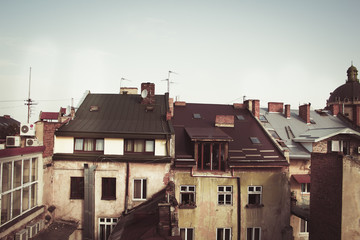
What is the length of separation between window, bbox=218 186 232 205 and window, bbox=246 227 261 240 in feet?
8.03

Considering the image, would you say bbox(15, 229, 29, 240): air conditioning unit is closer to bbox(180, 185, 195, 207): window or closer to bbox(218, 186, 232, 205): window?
bbox(180, 185, 195, 207): window

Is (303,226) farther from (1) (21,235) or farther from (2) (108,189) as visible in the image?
(1) (21,235)

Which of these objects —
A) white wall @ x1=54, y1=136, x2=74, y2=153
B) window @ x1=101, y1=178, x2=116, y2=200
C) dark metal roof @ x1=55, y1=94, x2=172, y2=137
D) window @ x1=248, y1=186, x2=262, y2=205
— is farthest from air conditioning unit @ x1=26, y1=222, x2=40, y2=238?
window @ x1=248, y1=186, x2=262, y2=205

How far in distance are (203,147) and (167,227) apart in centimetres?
723

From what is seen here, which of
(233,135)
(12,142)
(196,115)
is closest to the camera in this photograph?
(12,142)

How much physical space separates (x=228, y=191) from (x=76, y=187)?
421 inches

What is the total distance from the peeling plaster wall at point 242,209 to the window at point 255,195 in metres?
0.28

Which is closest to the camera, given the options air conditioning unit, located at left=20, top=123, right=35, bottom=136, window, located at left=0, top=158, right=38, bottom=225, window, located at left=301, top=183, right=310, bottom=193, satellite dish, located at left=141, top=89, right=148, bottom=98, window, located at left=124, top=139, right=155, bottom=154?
window, located at left=0, top=158, right=38, bottom=225

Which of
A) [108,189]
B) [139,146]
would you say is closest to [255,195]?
[139,146]

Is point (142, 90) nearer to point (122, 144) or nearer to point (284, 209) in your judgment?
point (122, 144)

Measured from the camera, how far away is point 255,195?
18328 millimetres

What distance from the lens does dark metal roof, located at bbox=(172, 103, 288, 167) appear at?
60.3ft

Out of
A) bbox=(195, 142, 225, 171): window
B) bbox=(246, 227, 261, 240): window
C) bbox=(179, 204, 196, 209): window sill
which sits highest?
bbox=(195, 142, 225, 171): window

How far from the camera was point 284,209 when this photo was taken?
18312 mm
